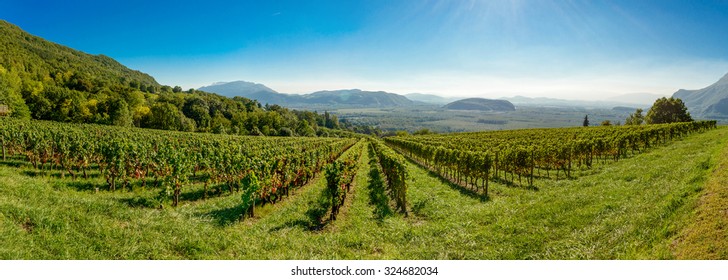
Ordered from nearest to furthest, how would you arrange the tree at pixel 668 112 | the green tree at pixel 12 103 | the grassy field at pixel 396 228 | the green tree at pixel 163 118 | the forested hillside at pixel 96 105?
the grassy field at pixel 396 228 → the green tree at pixel 12 103 → the tree at pixel 668 112 → the forested hillside at pixel 96 105 → the green tree at pixel 163 118

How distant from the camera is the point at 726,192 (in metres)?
8.80

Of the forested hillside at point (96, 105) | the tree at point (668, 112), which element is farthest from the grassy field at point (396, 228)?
the tree at point (668, 112)

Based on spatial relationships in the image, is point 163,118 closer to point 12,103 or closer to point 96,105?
point 96,105

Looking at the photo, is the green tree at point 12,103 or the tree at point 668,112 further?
the tree at point 668,112

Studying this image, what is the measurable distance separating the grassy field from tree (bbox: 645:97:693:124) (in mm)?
97811

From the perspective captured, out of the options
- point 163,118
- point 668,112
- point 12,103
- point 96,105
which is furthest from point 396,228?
point 96,105

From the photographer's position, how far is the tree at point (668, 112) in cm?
8275

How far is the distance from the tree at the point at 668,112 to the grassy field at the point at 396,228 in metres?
97.8

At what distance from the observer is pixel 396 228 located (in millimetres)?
13477

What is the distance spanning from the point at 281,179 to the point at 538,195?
16.8 meters

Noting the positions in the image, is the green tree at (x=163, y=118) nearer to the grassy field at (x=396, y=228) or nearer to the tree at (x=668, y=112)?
the grassy field at (x=396, y=228)

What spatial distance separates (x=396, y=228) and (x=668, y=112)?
370 ft

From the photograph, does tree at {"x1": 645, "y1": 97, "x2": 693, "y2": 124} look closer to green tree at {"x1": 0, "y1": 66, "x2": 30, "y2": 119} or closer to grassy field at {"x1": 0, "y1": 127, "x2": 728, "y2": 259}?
grassy field at {"x1": 0, "y1": 127, "x2": 728, "y2": 259}

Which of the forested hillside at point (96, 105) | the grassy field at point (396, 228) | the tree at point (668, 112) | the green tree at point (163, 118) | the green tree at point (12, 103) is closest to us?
the grassy field at point (396, 228)
